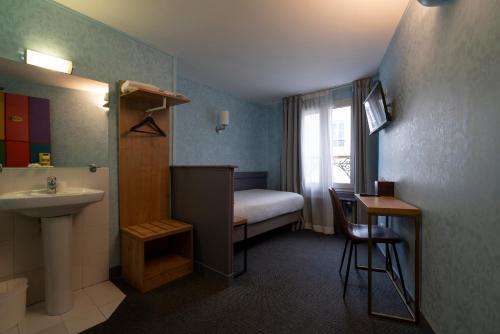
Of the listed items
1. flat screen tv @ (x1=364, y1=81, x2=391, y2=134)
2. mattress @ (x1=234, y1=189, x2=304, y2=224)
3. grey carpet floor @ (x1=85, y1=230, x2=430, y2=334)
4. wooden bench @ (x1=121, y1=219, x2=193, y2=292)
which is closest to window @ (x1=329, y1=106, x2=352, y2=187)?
mattress @ (x1=234, y1=189, x2=304, y2=224)

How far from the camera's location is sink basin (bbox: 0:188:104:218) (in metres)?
1.33

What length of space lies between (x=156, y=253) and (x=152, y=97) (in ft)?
5.33

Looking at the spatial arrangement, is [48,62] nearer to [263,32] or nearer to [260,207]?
[263,32]

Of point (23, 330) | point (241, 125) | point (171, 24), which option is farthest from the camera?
point (241, 125)

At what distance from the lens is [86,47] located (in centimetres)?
197

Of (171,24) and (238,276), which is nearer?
(171,24)

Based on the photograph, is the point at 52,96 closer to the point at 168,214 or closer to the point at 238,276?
the point at 168,214

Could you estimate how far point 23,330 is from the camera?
4.69 feet

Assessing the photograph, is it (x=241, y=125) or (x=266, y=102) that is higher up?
(x=266, y=102)

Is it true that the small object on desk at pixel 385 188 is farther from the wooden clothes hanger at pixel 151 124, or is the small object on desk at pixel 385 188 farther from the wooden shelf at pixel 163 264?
the wooden clothes hanger at pixel 151 124

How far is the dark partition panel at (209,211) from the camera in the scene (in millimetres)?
2012

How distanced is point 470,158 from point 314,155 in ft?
9.43

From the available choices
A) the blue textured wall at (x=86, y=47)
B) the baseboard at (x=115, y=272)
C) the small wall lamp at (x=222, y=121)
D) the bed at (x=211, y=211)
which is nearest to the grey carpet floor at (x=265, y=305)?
the baseboard at (x=115, y=272)

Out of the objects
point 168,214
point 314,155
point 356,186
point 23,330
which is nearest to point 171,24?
point 168,214
